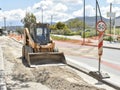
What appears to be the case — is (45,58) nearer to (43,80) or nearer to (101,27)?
(101,27)

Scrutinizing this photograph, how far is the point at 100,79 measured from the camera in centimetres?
1300

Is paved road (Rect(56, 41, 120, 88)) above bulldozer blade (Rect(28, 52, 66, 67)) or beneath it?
beneath

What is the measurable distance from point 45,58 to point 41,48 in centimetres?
113

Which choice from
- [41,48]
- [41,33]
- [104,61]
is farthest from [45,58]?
[104,61]

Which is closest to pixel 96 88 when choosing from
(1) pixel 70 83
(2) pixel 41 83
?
(1) pixel 70 83

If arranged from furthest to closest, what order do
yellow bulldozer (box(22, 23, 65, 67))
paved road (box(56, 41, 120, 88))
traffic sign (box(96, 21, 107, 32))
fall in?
yellow bulldozer (box(22, 23, 65, 67)) < paved road (box(56, 41, 120, 88)) < traffic sign (box(96, 21, 107, 32))

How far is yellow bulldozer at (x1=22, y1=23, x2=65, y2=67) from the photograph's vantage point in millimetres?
18672

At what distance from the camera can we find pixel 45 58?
18.9 m

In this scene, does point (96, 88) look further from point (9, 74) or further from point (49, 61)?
point (49, 61)

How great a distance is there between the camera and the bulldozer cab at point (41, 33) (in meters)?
20.3

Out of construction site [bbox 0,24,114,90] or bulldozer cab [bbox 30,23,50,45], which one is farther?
bulldozer cab [bbox 30,23,50,45]

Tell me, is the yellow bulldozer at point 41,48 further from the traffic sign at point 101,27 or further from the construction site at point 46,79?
the traffic sign at point 101,27

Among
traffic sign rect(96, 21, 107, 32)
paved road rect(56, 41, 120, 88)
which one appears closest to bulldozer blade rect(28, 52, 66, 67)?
paved road rect(56, 41, 120, 88)

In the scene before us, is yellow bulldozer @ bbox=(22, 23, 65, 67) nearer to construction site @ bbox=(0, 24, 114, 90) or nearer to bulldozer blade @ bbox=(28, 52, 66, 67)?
bulldozer blade @ bbox=(28, 52, 66, 67)
